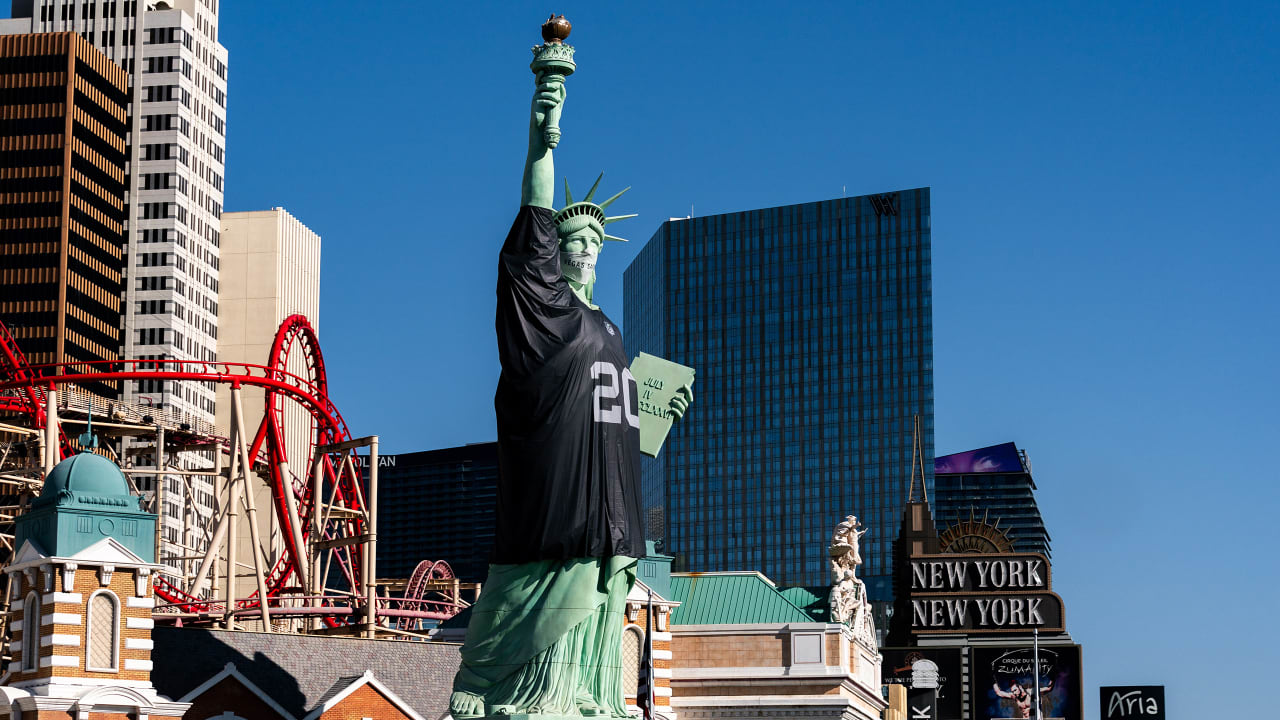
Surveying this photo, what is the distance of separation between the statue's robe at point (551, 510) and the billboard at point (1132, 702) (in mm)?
65471

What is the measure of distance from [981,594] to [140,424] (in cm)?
5074

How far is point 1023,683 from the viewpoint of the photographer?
101625 mm

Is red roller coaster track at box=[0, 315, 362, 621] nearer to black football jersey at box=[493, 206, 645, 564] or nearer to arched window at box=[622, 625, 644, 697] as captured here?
arched window at box=[622, 625, 644, 697]

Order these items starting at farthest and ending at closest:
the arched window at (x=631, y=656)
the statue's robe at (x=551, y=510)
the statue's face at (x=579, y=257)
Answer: the arched window at (x=631, y=656) < the statue's face at (x=579, y=257) < the statue's robe at (x=551, y=510)

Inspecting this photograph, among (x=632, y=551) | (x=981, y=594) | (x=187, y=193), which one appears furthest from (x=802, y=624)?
(x=187, y=193)

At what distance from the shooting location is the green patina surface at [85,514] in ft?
159

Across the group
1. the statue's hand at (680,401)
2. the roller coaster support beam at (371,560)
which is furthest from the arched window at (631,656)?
the roller coaster support beam at (371,560)

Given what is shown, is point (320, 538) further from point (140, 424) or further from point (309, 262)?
point (309, 262)

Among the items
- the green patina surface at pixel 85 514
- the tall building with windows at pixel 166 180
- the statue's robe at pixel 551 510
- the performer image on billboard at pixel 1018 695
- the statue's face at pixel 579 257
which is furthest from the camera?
the tall building with windows at pixel 166 180

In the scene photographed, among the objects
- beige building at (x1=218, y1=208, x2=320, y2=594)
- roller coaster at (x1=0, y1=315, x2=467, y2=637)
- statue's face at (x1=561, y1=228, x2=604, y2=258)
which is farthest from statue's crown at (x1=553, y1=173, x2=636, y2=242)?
beige building at (x1=218, y1=208, x2=320, y2=594)

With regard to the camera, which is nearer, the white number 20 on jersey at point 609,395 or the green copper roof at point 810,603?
the white number 20 on jersey at point 609,395

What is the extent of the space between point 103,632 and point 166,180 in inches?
4691

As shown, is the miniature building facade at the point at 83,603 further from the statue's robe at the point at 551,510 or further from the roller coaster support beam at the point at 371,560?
the roller coaster support beam at the point at 371,560

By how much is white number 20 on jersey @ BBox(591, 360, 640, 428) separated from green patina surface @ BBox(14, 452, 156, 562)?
1155 centimetres
